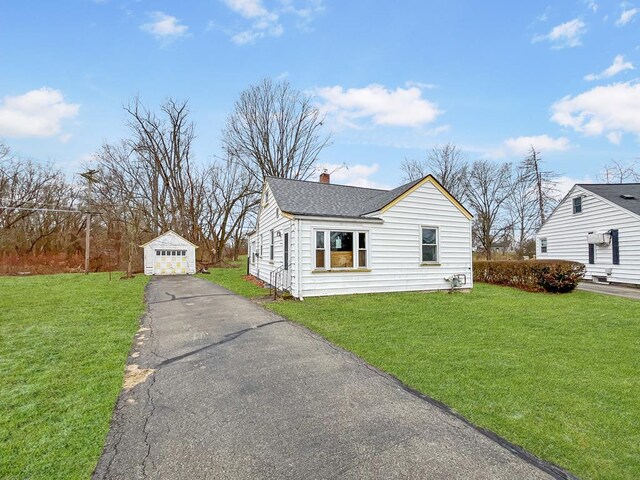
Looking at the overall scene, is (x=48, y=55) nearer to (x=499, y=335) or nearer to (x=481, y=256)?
(x=499, y=335)

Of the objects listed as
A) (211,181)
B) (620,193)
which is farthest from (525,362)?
(211,181)

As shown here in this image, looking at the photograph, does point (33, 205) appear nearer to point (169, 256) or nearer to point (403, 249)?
point (169, 256)

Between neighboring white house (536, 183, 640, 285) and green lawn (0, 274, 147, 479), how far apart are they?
19.7 m

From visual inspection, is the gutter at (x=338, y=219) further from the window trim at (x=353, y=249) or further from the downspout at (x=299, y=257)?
the window trim at (x=353, y=249)

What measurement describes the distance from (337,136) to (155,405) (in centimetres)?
2974

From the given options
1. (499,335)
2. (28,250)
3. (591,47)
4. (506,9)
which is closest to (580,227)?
(591,47)

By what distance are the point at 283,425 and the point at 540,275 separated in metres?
13.3

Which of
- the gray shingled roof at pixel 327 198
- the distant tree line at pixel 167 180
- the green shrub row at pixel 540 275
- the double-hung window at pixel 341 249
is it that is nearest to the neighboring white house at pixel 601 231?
the green shrub row at pixel 540 275

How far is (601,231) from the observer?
15711 millimetres

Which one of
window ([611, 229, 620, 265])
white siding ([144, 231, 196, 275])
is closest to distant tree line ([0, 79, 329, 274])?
white siding ([144, 231, 196, 275])

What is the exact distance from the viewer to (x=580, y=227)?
674 inches

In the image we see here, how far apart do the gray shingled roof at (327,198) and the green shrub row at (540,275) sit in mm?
6264

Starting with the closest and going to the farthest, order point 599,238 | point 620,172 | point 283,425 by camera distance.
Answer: point 283,425 < point 599,238 < point 620,172

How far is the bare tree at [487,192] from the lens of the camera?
30.7m
